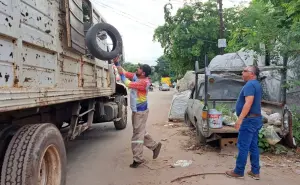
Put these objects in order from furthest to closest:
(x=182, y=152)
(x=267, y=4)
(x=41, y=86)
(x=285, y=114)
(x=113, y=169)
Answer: (x=267, y=4)
(x=182, y=152)
(x=285, y=114)
(x=113, y=169)
(x=41, y=86)

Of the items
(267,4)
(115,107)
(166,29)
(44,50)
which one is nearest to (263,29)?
(267,4)

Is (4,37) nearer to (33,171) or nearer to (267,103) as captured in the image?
(33,171)

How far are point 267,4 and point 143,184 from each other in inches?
236

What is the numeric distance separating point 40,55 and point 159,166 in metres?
2.79

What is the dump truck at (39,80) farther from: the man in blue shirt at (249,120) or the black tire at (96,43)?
the man in blue shirt at (249,120)

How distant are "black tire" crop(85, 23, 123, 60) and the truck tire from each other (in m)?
1.98

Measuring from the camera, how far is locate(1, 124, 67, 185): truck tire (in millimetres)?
2561

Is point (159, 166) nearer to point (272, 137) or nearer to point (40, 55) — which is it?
point (272, 137)

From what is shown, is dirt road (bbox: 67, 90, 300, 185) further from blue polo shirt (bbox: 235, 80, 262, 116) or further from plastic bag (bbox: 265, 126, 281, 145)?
blue polo shirt (bbox: 235, 80, 262, 116)

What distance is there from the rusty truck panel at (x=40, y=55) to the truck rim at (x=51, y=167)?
0.49 meters

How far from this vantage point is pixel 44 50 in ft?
10.8

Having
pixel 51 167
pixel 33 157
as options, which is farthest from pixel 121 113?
pixel 33 157

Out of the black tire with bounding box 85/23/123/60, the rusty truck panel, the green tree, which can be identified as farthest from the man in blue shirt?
the green tree

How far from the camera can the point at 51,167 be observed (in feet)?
10.3
